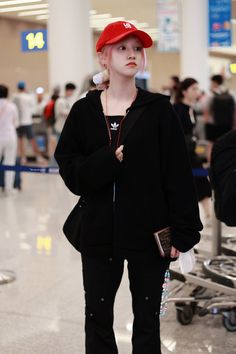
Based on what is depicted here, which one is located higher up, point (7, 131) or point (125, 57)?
point (125, 57)

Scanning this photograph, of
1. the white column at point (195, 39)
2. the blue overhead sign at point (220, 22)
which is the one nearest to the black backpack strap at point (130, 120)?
the blue overhead sign at point (220, 22)

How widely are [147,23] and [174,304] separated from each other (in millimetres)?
15696

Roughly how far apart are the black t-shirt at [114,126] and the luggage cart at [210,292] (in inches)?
63.2

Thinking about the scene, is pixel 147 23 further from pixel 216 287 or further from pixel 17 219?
pixel 216 287

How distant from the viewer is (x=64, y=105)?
34.8 ft

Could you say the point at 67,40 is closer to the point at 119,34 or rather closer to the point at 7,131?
the point at 7,131

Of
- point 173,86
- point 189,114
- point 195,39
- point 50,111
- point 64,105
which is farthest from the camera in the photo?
point 195,39

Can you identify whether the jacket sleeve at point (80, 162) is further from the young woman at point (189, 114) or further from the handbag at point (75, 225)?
the young woman at point (189, 114)

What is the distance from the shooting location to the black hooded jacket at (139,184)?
2.50 meters

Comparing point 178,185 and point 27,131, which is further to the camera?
point 27,131

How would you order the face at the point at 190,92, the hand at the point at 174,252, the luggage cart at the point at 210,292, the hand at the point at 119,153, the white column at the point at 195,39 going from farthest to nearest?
the white column at the point at 195,39, the face at the point at 190,92, the luggage cart at the point at 210,292, the hand at the point at 174,252, the hand at the point at 119,153

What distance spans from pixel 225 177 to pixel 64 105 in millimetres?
7781

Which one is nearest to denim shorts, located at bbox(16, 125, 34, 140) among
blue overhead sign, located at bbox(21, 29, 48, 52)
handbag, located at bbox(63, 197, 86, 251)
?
blue overhead sign, located at bbox(21, 29, 48, 52)

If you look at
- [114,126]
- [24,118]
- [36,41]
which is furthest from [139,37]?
[24,118]
